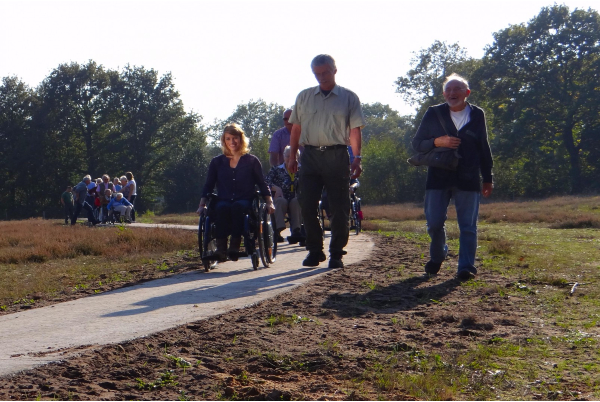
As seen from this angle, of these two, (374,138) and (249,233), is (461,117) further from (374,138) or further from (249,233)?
(374,138)

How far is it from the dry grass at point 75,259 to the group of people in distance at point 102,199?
7952mm

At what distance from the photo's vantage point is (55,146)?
237ft

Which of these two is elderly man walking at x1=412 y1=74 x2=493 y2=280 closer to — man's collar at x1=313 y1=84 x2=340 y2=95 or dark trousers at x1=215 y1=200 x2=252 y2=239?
man's collar at x1=313 y1=84 x2=340 y2=95

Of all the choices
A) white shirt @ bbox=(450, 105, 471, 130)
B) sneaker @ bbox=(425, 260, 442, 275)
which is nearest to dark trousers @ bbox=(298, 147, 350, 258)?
sneaker @ bbox=(425, 260, 442, 275)

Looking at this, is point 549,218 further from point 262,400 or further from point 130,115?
point 130,115

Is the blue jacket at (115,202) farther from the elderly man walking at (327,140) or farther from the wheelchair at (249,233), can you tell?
the elderly man walking at (327,140)

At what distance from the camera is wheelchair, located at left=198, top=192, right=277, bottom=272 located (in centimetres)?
879

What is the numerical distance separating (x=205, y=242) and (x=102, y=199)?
20.0 m

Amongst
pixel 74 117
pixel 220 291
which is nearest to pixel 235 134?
pixel 220 291

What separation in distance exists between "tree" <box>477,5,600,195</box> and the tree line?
79mm

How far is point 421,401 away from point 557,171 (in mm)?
59252

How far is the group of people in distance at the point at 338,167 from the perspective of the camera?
782 centimetres

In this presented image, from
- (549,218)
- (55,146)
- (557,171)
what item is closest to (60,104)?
(55,146)

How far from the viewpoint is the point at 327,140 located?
8.30m
